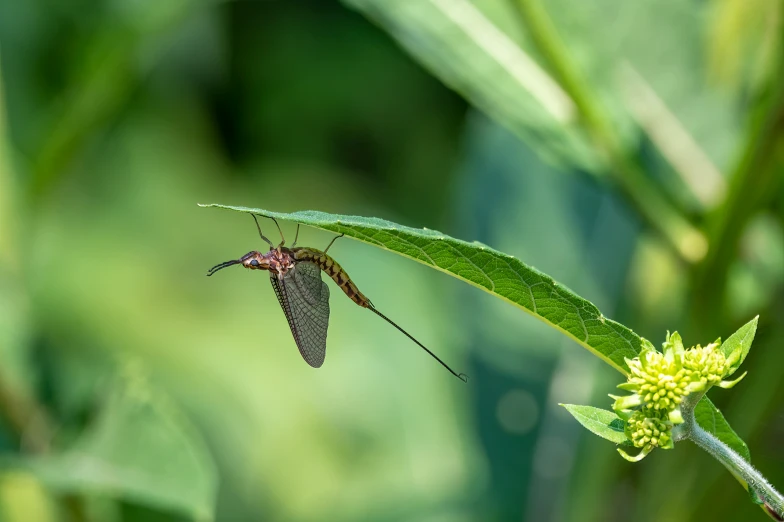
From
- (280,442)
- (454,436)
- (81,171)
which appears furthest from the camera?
(81,171)

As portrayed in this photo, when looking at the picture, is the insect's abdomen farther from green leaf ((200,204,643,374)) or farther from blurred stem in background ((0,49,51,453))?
green leaf ((200,204,643,374))

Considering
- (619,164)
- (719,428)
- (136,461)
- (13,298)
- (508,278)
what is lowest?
(719,428)

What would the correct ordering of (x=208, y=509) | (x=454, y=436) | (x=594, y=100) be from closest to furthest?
(x=208, y=509) → (x=594, y=100) → (x=454, y=436)

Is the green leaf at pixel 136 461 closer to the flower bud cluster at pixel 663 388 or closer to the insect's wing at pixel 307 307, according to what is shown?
the insect's wing at pixel 307 307

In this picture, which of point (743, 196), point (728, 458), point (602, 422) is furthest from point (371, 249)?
point (728, 458)

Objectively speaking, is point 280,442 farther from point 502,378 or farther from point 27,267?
point 27,267

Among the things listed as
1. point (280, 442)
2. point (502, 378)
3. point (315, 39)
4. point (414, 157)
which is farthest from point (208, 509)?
point (315, 39)

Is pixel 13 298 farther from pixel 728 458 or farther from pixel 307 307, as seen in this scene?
pixel 728 458
